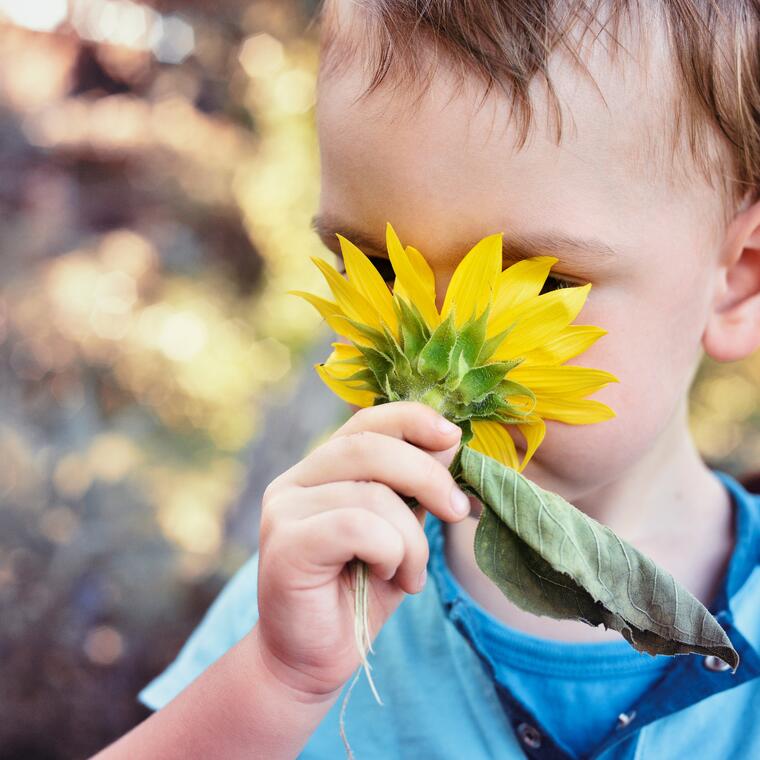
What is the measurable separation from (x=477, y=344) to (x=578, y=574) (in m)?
0.22

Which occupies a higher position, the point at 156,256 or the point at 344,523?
the point at 344,523

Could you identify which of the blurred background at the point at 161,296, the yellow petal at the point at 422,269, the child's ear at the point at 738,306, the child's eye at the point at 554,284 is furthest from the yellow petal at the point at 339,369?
the blurred background at the point at 161,296

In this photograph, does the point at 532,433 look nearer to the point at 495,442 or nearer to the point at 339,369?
the point at 495,442

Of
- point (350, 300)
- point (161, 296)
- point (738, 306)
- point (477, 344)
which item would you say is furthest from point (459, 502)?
point (161, 296)

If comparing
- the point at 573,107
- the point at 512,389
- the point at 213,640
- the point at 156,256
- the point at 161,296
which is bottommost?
the point at 161,296

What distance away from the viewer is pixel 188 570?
2584 mm

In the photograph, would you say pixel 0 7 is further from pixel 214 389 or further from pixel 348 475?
pixel 348 475

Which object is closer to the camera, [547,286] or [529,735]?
[547,286]

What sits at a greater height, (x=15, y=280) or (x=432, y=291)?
(x=432, y=291)

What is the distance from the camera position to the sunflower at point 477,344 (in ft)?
2.74

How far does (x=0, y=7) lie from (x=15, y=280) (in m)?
1.01

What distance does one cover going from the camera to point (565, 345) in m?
0.90

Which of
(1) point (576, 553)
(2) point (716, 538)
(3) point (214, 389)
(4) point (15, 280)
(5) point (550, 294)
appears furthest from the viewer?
(3) point (214, 389)

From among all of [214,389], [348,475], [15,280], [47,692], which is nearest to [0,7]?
[15,280]
